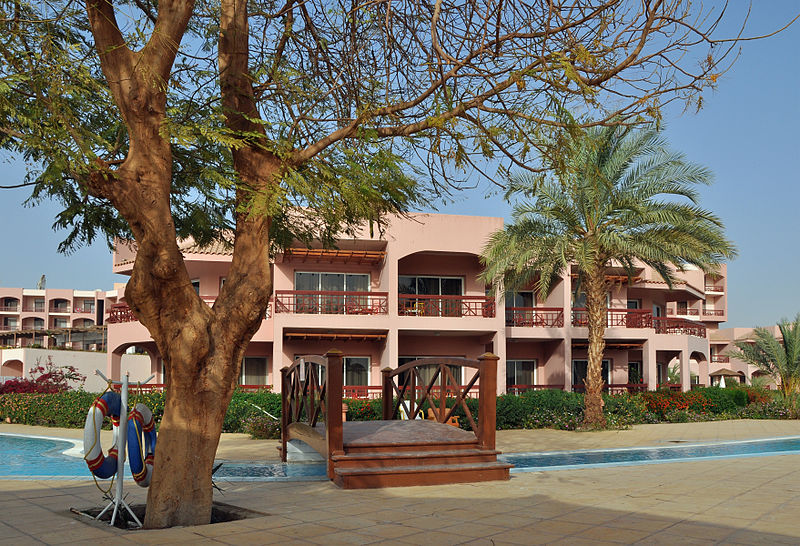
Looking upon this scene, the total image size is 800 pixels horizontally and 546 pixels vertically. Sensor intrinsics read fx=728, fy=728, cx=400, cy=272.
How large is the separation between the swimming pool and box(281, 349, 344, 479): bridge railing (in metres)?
0.88

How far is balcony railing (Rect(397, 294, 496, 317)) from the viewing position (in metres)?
23.8

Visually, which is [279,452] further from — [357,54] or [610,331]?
[610,331]

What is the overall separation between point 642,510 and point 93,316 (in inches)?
2979

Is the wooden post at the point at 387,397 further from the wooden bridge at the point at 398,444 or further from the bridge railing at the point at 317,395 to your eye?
the wooden bridge at the point at 398,444

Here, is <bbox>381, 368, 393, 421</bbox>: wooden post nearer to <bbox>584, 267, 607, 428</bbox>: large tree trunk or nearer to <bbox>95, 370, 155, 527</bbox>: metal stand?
<bbox>95, 370, 155, 527</bbox>: metal stand

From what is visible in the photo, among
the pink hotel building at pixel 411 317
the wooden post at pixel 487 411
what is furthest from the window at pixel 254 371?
the wooden post at pixel 487 411

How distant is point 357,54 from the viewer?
7.65 meters

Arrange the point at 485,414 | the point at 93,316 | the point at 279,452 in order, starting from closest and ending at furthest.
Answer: the point at 485,414, the point at 279,452, the point at 93,316

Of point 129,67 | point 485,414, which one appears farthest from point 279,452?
point 129,67

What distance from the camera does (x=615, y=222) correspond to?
19.4 m

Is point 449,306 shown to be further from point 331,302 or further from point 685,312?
point 685,312

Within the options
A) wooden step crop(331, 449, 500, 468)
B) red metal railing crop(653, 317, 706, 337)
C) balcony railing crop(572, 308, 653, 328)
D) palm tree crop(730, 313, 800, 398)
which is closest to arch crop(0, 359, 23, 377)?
balcony railing crop(572, 308, 653, 328)

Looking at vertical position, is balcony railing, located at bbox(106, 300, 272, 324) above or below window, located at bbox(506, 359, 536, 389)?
above

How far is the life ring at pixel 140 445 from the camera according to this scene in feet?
23.3
